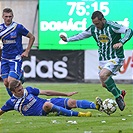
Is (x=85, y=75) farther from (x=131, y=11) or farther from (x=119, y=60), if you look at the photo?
(x=119, y=60)

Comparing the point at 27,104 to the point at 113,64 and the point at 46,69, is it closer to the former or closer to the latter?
the point at 113,64

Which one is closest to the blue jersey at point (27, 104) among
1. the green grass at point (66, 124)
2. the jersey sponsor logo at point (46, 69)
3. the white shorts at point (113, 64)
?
the green grass at point (66, 124)

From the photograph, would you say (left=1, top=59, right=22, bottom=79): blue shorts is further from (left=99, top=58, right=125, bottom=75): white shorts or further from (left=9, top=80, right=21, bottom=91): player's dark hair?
(left=9, top=80, right=21, bottom=91): player's dark hair

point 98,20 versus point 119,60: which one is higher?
point 98,20

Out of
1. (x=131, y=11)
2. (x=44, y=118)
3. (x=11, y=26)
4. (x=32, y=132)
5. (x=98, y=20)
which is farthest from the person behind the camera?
(x=131, y=11)

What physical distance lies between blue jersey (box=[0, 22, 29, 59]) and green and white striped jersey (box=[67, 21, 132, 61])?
57.4 inches

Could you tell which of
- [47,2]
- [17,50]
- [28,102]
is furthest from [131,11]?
[28,102]

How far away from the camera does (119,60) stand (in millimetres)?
13086

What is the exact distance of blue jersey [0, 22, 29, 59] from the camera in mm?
13625

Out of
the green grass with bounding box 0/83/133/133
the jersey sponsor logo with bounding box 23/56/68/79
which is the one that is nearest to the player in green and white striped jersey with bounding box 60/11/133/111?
the green grass with bounding box 0/83/133/133

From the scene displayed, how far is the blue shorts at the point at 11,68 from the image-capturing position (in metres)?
13.6

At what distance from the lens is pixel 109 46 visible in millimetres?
13016

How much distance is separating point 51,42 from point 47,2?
2.10 m

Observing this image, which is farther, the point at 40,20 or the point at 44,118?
the point at 40,20
